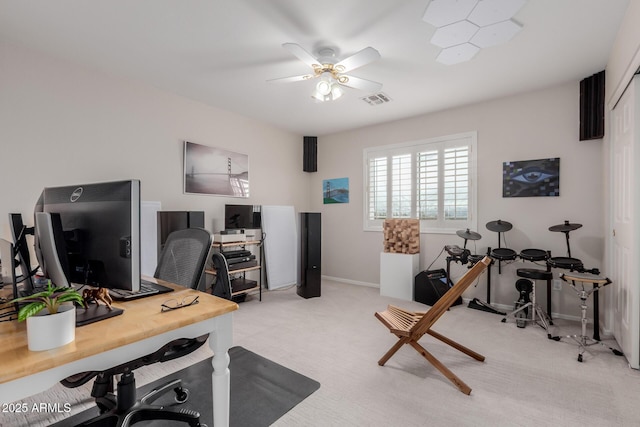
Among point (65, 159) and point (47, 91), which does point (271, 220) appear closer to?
point (65, 159)

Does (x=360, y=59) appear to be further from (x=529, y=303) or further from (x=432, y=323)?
(x=529, y=303)

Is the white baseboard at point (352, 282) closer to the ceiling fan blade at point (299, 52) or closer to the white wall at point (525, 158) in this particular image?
the white wall at point (525, 158)

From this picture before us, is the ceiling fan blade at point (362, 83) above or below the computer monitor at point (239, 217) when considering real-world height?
above

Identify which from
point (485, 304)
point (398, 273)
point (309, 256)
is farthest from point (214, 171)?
point (485, 304)

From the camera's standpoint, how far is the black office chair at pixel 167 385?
4.46 feet

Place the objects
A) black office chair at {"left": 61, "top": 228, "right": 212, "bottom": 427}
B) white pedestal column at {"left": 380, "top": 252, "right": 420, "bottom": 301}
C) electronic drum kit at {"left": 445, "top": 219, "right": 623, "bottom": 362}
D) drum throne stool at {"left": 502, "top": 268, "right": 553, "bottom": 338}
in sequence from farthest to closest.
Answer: white pedestal column at {"left": 380, "top": 252, "right": 420, "bottom": 301} → drum throne stool at {"left": 502, "top": 268, "right": 553, "bottom": 338} → electronic drum kit at {"left": 445, "top": 219, "right": 623, "bottom": 362} → black office chair at {"left": 61, "top": 228, "right": 212, "bottom": 427}

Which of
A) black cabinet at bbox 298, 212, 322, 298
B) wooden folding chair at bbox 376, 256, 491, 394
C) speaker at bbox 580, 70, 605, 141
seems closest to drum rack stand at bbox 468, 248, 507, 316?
wooden folding chair at bbox 376, 256, 491, 394

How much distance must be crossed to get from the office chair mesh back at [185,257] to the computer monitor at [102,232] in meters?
0.53

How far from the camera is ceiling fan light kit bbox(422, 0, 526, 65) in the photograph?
2.09m

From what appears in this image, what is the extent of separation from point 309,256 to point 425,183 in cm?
207

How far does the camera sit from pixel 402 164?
4730 mm

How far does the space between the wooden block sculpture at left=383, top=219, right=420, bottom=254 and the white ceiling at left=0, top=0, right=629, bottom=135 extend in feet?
5.97

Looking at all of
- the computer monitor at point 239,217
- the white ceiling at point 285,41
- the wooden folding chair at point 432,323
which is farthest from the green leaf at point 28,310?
the computer monitor at point 239,217

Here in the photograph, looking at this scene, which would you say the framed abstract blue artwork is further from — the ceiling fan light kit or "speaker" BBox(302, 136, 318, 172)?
the ceiling fan light kit
